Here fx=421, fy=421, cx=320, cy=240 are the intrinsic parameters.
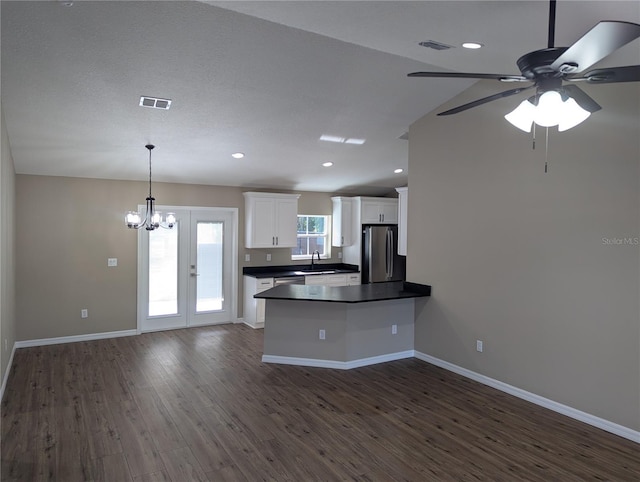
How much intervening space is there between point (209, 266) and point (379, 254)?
309 centimetres

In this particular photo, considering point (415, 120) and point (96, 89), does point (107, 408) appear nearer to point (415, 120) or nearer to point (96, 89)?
point (96, 89)

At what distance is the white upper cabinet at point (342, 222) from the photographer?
7.99 m

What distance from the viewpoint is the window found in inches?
313

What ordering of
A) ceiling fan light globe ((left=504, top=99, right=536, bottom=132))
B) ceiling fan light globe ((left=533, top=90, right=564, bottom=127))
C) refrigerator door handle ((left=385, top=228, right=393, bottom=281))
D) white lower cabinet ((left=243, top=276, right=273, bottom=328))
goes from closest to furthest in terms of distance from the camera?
ceiling fan light globe ((left=533, top=90, right=564, bottom=127)) → ceiling fan light globe ((left=504, top=99, right=536, bottom=132)) → white lower cabinet ((left=243, top=276, right=273, bottom=328)) → refrigerator door handle ((left=385, top=228, right=393, bottom=281))

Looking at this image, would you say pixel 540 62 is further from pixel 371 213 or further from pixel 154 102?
pixel 371 213

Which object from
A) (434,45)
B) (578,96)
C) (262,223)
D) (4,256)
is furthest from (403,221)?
(4,256)

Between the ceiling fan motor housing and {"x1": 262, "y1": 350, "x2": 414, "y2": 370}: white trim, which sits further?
{"x1": 262, "y1": 350, "x2": 414, "y2": 370}: white trim

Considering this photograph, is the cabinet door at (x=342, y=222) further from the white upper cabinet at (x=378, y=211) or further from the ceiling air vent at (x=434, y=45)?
the ceiling air vent at (x=434, y=45)

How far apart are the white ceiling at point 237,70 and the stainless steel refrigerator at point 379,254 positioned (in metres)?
2.33

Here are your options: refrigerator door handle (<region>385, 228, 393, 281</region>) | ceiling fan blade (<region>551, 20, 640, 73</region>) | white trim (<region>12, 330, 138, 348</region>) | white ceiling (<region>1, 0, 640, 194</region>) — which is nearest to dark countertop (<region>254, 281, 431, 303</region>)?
white ceiling (<region>1, 0, 640, 194</region>)

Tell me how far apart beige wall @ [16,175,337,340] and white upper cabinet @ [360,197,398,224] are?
3473mm

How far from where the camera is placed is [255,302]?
6820 millimetres

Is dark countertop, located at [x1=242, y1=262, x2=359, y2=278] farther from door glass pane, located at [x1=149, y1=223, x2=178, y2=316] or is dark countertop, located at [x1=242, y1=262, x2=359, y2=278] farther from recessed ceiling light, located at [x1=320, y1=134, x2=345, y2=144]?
recessed ceiling light, located at [x1=320, y1=134, x2=345, y2=144]

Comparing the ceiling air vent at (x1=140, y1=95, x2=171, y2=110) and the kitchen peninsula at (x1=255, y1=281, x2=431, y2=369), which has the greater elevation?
the ceiling air vent at (x1=140, y1=95, x2=171, y2=110)
